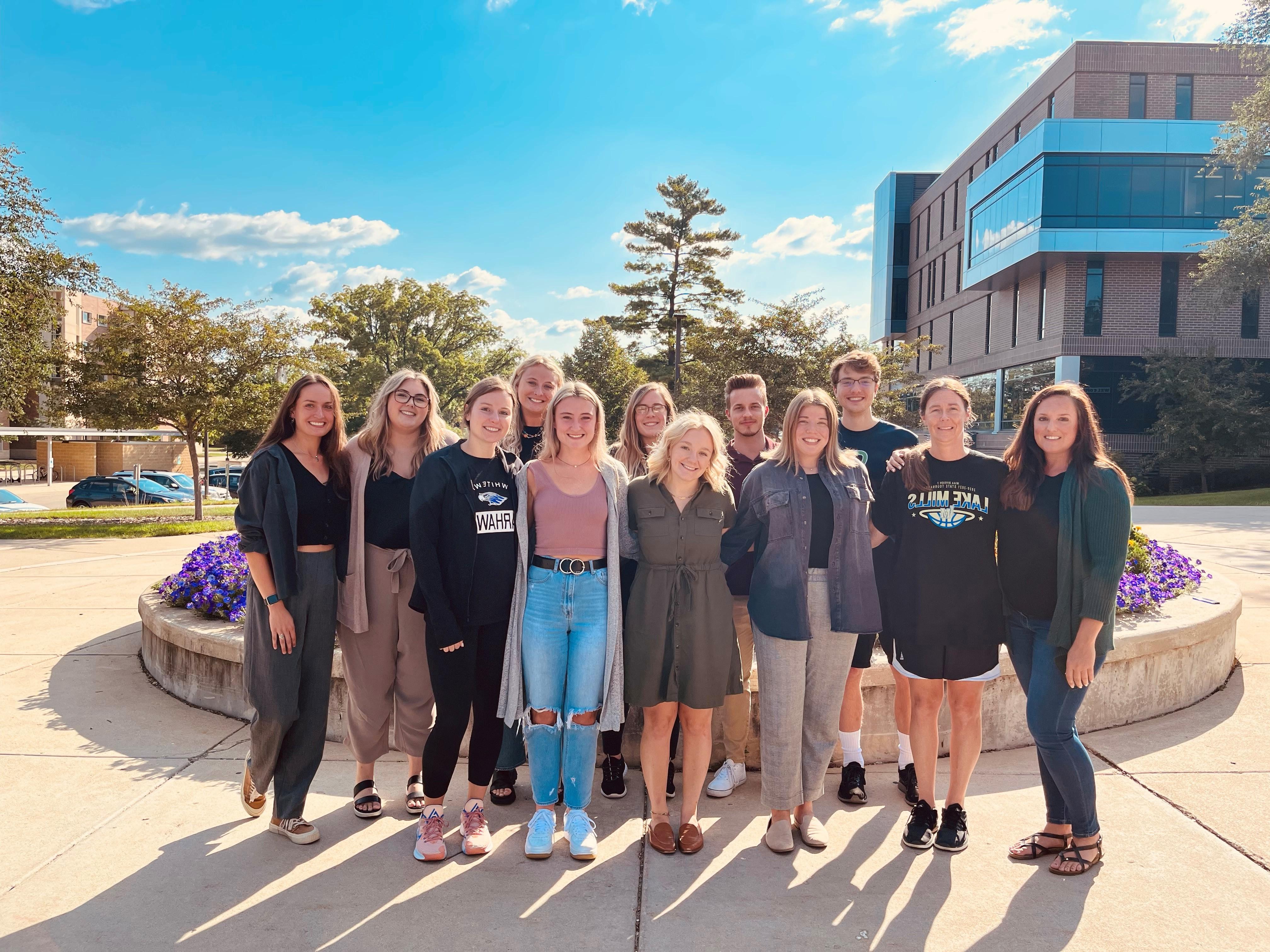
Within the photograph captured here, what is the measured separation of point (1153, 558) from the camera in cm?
657

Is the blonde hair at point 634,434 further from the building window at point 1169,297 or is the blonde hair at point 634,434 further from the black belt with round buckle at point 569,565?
the building window at point 1169,297

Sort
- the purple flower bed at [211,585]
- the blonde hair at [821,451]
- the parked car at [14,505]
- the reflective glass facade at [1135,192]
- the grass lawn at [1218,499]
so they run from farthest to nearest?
the reflective glass facade at [1135,192] < the parked car at [14,505] < the grass lawn at [1218,499] < the purple flower bed at [211,585] < the blonde hair at [821,451]

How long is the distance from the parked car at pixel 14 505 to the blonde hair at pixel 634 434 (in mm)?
24862

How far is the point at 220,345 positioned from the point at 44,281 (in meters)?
3.25

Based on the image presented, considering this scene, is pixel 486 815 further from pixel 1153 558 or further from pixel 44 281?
pixel 44 281

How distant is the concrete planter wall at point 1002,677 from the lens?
4.30 meters

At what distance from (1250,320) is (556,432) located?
38.9 meters

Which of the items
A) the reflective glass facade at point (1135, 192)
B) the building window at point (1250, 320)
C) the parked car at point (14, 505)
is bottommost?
the parked car at point (14, 505)

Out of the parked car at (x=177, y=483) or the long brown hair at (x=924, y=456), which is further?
the parked car at (x=177, y=483)

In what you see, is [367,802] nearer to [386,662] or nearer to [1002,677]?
[386,662]

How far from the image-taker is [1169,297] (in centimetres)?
3259

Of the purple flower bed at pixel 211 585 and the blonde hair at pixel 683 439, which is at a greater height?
the blonde hair at pixel 683 439

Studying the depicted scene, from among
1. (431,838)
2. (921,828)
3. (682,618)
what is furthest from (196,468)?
(921,828)

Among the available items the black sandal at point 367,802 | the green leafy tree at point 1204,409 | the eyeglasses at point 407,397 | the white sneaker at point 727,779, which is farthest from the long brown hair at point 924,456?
the green leafy tree at point 1204,409
